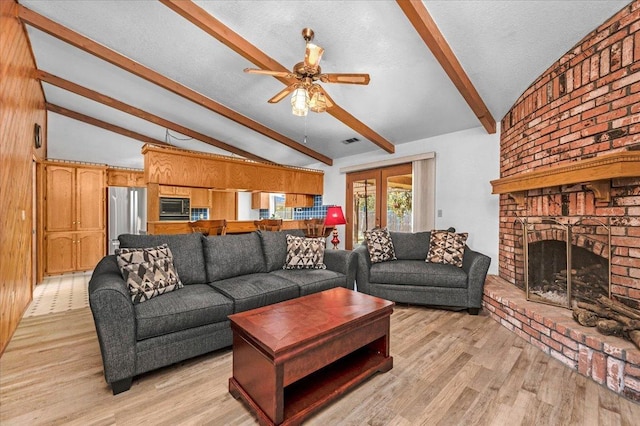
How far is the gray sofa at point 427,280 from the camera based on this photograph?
3.03 m

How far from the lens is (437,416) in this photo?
1.55m

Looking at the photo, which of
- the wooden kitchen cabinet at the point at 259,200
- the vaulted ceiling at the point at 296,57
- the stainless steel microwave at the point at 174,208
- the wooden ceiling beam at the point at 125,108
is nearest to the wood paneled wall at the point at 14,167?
the vaulted ceiling at the point at 296,57

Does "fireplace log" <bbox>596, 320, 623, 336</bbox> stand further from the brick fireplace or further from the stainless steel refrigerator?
the stainless steel refrigerator

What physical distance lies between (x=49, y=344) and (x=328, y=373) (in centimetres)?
239

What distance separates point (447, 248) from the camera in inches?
136

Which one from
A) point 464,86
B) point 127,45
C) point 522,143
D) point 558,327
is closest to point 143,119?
point 127,45

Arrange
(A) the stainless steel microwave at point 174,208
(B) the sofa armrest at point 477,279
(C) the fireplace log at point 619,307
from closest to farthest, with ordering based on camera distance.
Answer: (C) the fireplace log at point 619,307
(B) the sofa armrest at point 477,279
(A) the stainless steel microwave at point 174,208

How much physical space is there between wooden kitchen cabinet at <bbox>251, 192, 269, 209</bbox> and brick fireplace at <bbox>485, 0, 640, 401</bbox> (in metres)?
5.41

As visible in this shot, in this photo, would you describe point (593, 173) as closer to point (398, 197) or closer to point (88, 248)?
point (398, 197)

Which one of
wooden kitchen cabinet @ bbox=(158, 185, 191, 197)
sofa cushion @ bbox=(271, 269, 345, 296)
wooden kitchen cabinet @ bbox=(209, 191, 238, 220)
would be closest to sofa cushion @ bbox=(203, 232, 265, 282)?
sofa cushion @ bbox=(271, 269, 345, 296)

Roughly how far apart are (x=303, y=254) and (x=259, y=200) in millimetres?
4258

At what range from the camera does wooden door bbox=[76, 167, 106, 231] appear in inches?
203

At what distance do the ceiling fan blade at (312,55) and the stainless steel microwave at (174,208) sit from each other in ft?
14.5

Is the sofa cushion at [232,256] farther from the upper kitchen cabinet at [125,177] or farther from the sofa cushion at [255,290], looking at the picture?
the upper kitchen cabinet at [125,177]
